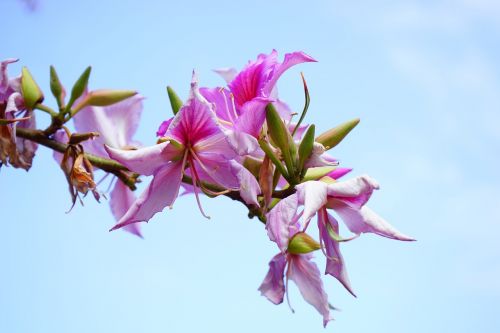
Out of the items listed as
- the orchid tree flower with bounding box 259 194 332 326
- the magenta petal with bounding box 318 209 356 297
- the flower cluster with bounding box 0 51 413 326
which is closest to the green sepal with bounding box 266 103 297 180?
the flower cluster with bounding box 0 51 413 326

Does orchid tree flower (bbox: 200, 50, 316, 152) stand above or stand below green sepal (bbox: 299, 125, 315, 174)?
above

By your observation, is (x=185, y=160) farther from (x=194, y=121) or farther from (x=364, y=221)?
(x=364, y=221)

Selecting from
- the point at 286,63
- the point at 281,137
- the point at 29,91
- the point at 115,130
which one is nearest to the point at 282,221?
the point at 281,137

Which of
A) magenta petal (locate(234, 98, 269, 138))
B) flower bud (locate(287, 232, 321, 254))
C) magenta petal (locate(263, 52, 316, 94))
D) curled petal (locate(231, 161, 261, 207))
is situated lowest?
flower bud (locate(287, 232, 321, 254))

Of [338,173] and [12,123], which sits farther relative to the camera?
[12,123]

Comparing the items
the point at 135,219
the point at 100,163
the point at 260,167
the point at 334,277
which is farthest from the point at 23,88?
the point at 334,277

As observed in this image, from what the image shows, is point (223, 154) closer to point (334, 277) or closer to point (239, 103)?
point (239, 103)

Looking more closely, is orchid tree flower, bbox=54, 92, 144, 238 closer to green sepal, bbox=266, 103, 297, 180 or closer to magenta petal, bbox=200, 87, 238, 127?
magenta petal, bbox=200, 87, 238, 127
